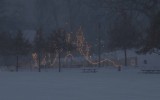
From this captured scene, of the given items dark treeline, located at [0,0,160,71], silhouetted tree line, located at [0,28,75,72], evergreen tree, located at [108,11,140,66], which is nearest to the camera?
dark treeline, located at [0,0,160,71]

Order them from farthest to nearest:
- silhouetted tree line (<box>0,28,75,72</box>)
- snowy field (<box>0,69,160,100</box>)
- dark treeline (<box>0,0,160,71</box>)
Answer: silhouetted tree line (<box>0,28,75,72</box>) → dark treeline (<box>0,0,160,71</box>) → snowy field (<box>0,69,160,100</box>)

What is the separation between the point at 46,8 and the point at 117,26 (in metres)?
48.2

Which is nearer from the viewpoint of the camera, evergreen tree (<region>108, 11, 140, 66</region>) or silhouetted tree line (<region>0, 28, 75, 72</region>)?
silhouetted tree line (<region>0, 28, 75, 72</region>)

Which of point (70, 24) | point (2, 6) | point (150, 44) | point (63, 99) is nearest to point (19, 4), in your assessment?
point (70, 24)

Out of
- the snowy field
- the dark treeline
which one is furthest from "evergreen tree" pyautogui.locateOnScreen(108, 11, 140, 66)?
the snowy field

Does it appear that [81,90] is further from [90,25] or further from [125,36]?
[90,25]

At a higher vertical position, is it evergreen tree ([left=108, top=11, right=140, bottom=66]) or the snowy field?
evergreen tree ([left=108, top=11, right=140, bottom=66])

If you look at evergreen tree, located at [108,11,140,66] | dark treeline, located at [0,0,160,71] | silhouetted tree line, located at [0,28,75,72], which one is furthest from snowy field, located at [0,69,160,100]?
evergreen tree, located at [108,11,140,66]

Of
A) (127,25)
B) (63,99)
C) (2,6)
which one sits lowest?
(63,99)

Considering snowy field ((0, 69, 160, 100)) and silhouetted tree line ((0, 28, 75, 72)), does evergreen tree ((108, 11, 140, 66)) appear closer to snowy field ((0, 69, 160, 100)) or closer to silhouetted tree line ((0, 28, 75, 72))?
silhouetted tree line ((0, 28, 75, 72))

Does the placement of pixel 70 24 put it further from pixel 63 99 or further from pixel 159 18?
pixel 63 99

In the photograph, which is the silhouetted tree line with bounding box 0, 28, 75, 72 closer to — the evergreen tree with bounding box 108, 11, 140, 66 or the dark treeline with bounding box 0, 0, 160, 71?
the dark treeline with bounding box 0, 0, 160, 71

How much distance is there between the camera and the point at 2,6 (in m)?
88.8

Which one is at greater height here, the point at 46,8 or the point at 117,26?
the point at 46,8
